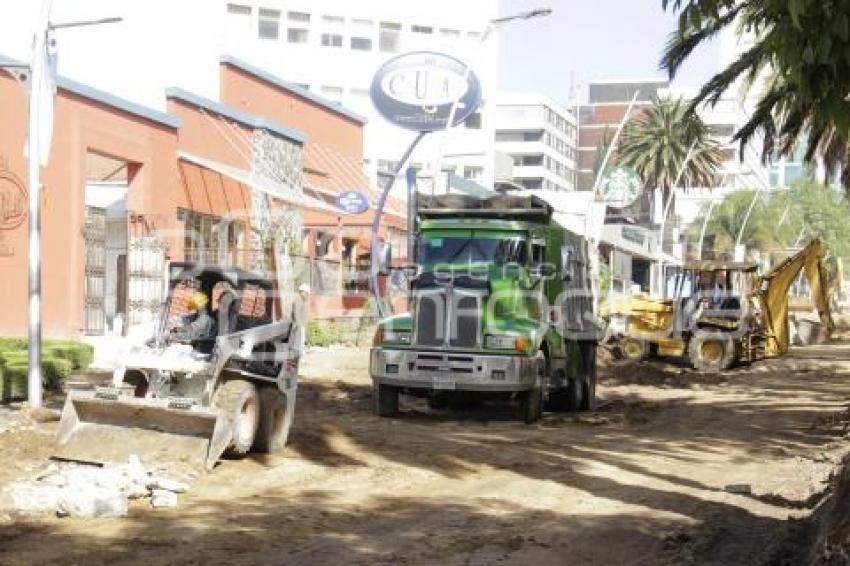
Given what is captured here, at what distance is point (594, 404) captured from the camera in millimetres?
18516

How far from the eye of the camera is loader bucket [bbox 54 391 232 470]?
10266 millimetres

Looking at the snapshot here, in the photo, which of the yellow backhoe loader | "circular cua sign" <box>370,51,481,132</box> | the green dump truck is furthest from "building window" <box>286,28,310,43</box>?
the green dump truck

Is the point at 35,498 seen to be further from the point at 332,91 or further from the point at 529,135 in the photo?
the point at 529,135

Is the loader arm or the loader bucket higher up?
the loader arm

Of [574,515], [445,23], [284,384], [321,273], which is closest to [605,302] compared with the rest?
[321,273]

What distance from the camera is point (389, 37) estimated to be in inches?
2510

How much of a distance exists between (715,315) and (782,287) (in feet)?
7.58

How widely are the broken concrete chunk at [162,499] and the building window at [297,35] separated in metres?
55.3

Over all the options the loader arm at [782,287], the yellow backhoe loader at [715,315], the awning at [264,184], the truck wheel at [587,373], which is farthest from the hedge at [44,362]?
the loader arm at [782,287]

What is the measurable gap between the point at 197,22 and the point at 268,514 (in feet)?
66.9

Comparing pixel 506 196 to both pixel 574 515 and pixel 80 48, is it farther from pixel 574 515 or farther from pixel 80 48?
pixel 80 48

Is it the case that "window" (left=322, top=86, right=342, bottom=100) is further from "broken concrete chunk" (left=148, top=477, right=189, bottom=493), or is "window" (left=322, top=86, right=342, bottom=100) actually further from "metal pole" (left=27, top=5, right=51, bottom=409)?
"broken concrete chunk" (left=148, top=477, right=189, bottom=493)

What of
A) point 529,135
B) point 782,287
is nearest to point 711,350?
point 782,287

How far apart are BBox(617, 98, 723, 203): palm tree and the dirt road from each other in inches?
2150
